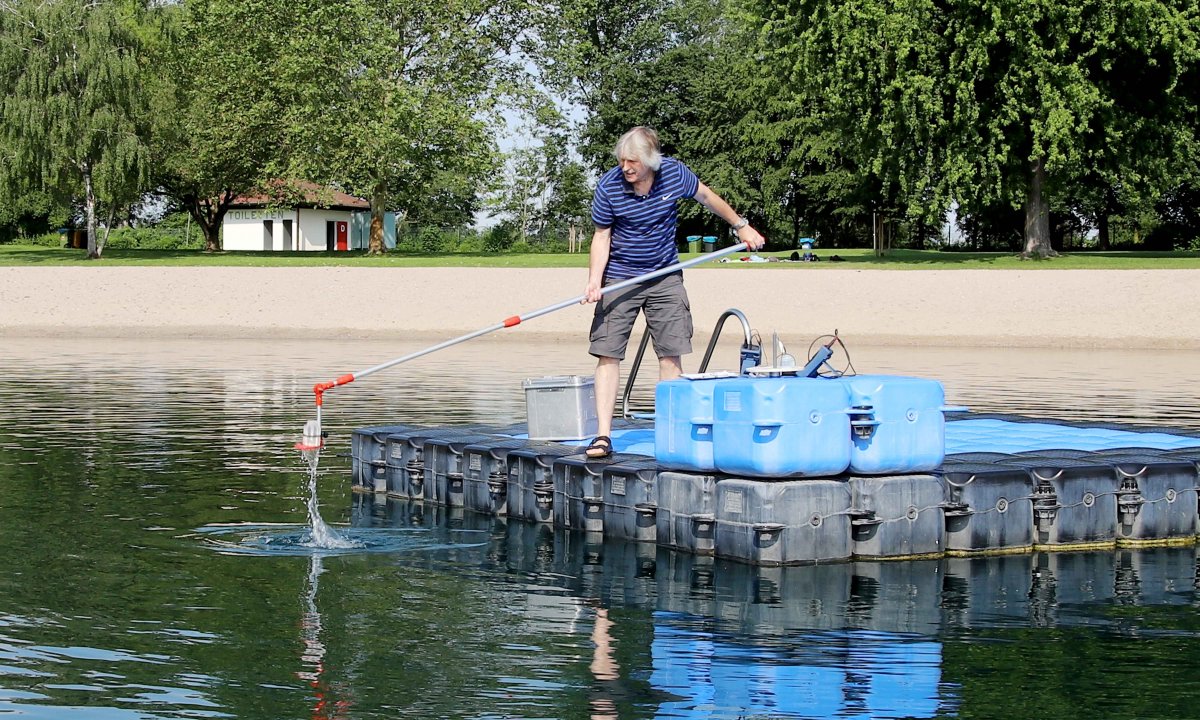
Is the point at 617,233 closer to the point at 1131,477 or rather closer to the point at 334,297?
the point at 1131,477

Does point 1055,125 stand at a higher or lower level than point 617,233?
higher

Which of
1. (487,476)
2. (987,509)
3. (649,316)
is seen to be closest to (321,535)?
(487,476)

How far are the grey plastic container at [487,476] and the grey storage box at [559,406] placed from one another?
0.77ft

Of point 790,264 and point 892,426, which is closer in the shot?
point 892,426

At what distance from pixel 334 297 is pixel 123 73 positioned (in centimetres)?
2483

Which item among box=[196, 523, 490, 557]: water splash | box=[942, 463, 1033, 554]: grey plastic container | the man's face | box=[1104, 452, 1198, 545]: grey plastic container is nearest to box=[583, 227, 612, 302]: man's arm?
the man's face

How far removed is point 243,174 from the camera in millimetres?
70312

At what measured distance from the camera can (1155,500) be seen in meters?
8.94

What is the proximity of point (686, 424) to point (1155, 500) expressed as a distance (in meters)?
2.76

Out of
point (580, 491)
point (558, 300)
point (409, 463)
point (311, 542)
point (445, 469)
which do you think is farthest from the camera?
point (558, 300)

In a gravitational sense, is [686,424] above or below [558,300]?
below

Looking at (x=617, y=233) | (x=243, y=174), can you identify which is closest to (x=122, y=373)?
(x=617, y=233)

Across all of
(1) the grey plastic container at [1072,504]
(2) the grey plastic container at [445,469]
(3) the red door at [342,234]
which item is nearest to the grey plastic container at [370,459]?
(2) the grey plastic container at [445,469]

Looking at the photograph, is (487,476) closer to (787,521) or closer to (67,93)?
(787,521)
